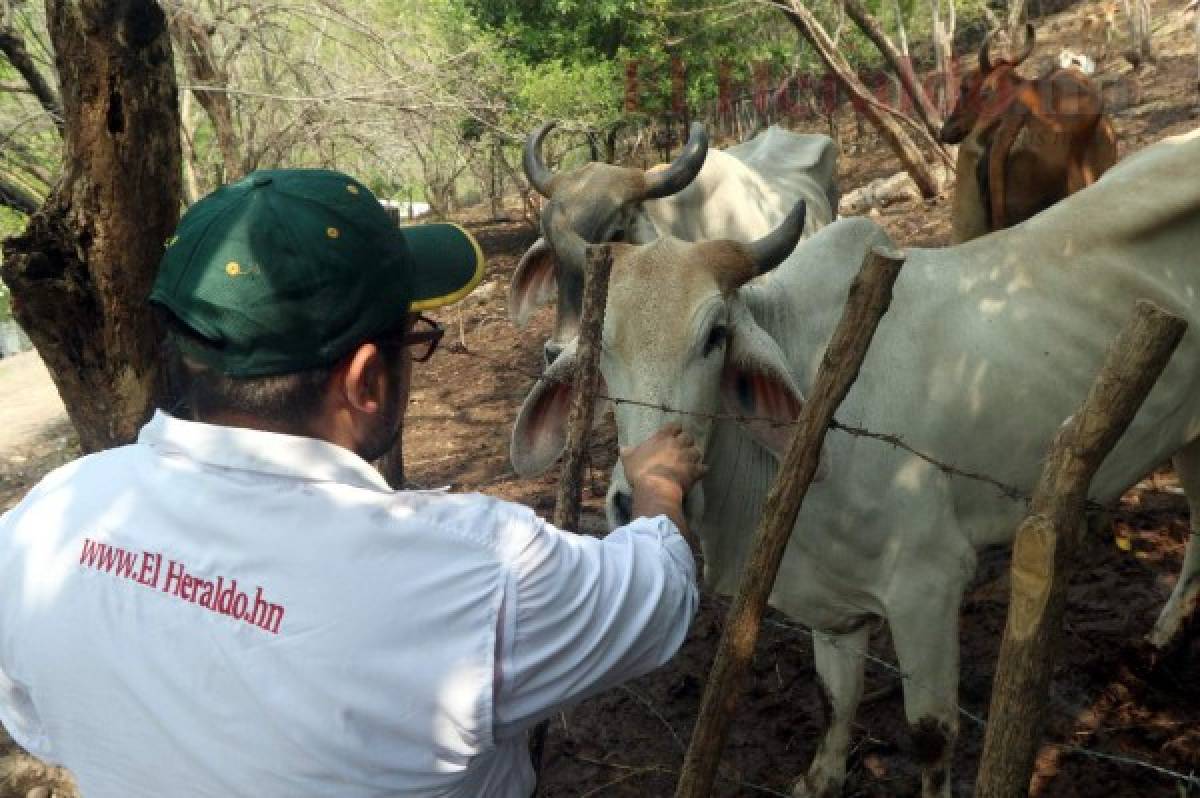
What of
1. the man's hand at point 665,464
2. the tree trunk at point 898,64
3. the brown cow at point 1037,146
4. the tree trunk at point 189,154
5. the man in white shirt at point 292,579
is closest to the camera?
the man in white shirt at point 292,579

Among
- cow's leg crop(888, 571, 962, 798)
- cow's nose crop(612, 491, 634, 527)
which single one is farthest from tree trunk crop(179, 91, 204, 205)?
cow's leg crop(888, 571, 962, 798)

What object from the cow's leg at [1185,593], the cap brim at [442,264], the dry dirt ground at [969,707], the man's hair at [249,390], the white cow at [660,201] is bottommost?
the dry dirt ground at [969,707]

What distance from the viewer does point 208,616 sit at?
1.32 meters

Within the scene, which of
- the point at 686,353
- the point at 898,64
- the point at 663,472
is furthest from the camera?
the point at 898,64

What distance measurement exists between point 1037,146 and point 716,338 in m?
4.91

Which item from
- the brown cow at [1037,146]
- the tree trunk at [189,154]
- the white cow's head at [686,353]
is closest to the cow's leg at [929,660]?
the white cow's head at [686,353]

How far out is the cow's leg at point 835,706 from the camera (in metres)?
3.51

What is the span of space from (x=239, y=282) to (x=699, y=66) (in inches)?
579

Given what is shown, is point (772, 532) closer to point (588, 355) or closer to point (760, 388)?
point (588, 355)

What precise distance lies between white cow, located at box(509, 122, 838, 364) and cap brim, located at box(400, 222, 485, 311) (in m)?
2.54

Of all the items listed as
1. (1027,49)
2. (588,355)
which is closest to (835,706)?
(588,355)

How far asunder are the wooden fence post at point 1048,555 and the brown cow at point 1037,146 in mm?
5426

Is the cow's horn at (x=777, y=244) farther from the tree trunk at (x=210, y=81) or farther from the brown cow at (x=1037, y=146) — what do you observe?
the tree trunk at (x=210, y=81)

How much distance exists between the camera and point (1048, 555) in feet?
5.35
